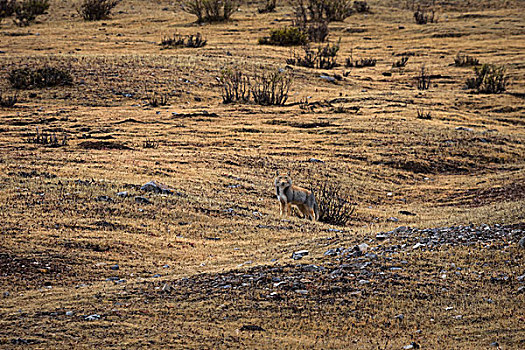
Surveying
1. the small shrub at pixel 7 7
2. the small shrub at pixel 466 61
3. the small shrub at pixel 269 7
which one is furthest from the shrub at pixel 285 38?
the small shrub at pixel 7 7

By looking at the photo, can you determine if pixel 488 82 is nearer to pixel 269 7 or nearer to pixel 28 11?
pixel 269 7

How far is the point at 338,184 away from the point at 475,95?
32.7 ft

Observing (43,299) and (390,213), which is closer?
(43,299)

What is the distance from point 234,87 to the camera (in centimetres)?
1747

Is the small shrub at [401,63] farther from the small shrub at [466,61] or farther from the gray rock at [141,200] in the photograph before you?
the gray rock at [141,200]

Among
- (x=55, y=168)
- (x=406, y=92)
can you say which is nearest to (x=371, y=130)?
(x=406, y=92)

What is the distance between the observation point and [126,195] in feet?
27.7

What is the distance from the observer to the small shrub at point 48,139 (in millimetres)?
11917

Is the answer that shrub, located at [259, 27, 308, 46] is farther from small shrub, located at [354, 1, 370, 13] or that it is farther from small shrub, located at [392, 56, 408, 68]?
small shrub, located at [354, 1, 370, 13]

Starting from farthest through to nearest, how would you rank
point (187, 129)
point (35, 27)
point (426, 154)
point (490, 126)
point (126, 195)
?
1. point (35, 27)
2. point (490, 126)
3. point (187, 129)
4. point (426, 154)
5. point (126, 195)

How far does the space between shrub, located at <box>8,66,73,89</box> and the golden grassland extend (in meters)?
0.33

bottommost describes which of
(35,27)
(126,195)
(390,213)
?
(390,213)

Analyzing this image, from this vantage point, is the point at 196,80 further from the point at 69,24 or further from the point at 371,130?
the point at 69,24

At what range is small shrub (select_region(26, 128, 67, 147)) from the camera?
11.9 meters
